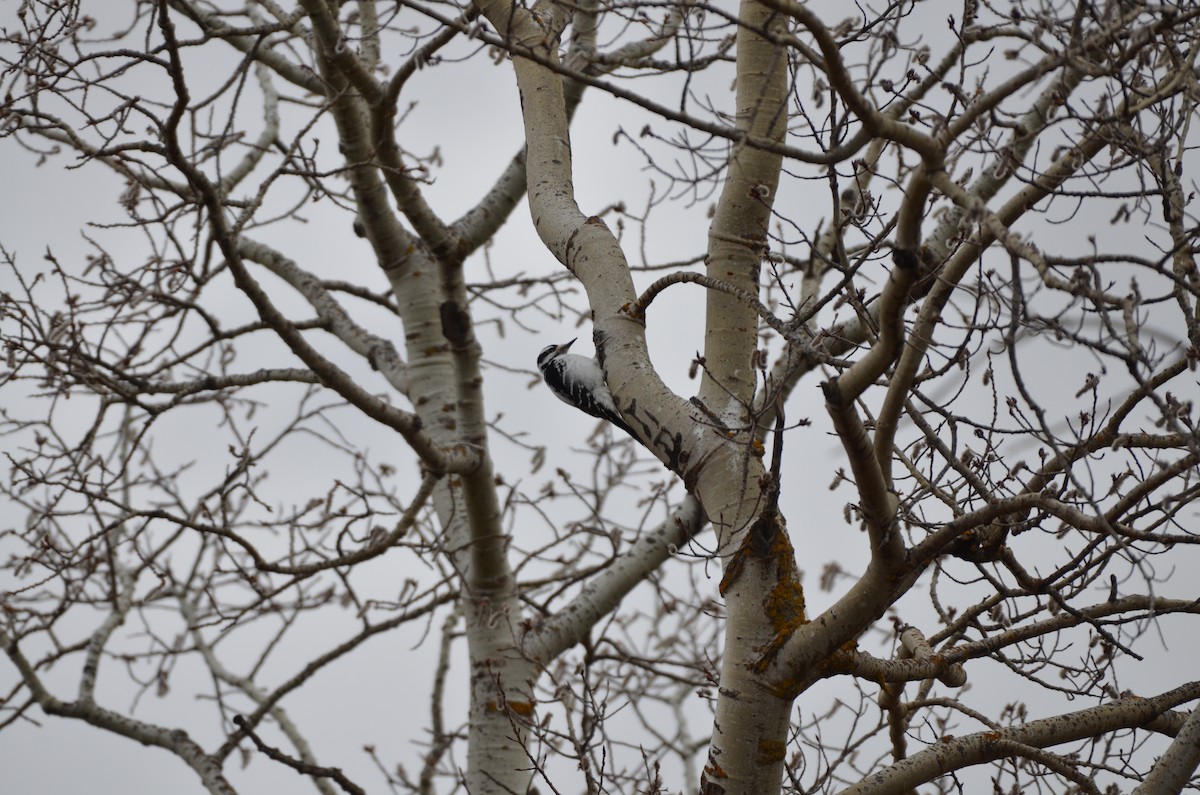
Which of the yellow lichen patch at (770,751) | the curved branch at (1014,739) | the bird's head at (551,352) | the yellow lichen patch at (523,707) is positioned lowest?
the yellow lichen patch at (770,751)

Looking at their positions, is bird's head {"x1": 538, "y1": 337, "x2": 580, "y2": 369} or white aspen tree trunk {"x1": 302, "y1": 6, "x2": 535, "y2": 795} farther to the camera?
bird's head {"x1": 538, "y1": 337, "x2": 580, "y2": 369}

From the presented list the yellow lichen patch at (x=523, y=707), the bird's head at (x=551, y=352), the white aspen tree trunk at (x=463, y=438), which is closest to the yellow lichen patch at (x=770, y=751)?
the white aspen tree trunk at (x=463, y=438)

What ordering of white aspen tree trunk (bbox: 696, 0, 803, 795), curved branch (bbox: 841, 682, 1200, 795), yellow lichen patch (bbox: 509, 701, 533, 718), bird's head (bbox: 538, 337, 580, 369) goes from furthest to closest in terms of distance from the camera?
bird's head (bbox: 538, 337, 580, 369) < yellow lichen patch (bbox: 509, 701, 533, 718) < curved branch (bbox: 841, 682, 1200, 795) < white aspen tree trunk (bbox: 696, 0, 803, 795)

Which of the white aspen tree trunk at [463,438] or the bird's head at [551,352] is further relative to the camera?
the bird's head at [551,352]

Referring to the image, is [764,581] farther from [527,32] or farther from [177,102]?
[177,102]

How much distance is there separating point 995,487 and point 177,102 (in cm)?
264

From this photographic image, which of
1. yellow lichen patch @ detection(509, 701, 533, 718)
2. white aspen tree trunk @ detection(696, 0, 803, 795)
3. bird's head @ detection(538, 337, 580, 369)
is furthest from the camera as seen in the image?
bird's head @ detection(538, 337, 580, 369)

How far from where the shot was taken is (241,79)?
11.5ft

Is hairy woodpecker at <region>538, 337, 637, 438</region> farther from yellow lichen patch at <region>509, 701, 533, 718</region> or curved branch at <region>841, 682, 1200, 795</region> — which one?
curved branch at <region>841, 682, 1200, 795</region>

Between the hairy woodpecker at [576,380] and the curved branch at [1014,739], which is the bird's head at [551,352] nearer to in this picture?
the hairy woodpecker at [576,380]

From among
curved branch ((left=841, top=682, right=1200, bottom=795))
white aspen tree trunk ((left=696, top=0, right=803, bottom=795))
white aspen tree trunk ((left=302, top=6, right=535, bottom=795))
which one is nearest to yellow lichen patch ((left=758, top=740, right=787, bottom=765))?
white aspen tree trunk ((left=696, top=0, right=803, bottom=795))

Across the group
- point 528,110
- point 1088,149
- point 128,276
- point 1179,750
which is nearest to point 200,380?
point 128,276

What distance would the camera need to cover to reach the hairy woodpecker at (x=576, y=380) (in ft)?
15.5

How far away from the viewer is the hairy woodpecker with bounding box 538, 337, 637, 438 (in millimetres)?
4734
